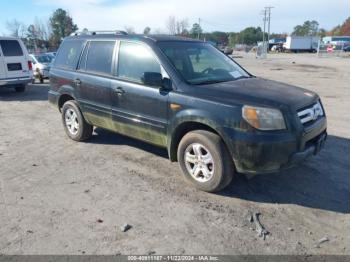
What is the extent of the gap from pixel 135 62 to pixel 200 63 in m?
0.96

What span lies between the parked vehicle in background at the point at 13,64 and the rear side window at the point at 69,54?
688 cm

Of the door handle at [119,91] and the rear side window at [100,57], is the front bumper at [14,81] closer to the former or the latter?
the rear side window at [100,57]

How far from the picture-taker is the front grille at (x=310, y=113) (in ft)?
13.7

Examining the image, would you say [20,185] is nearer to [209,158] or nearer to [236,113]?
[209,158]

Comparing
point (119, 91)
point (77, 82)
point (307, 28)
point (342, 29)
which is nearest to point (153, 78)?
point (119, 91)

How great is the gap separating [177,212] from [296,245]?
4.31 ft

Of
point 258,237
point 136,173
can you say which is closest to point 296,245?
point 258,237

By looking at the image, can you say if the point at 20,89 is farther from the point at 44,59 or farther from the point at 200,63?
the point at 200,63

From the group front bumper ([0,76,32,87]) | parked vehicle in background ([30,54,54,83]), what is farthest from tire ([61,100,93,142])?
parked vehicle in background ([30,54,54,83])

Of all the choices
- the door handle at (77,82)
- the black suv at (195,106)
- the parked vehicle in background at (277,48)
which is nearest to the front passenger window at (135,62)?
the black suv at (195,106)

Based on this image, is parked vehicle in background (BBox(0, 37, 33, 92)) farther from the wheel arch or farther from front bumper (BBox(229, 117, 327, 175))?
front bumper (BBox(229, 117, 327, 175))

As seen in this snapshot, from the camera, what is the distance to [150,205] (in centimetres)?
418

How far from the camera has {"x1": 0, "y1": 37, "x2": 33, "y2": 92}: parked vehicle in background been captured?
12.6 meters

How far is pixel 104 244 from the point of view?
340 cm
